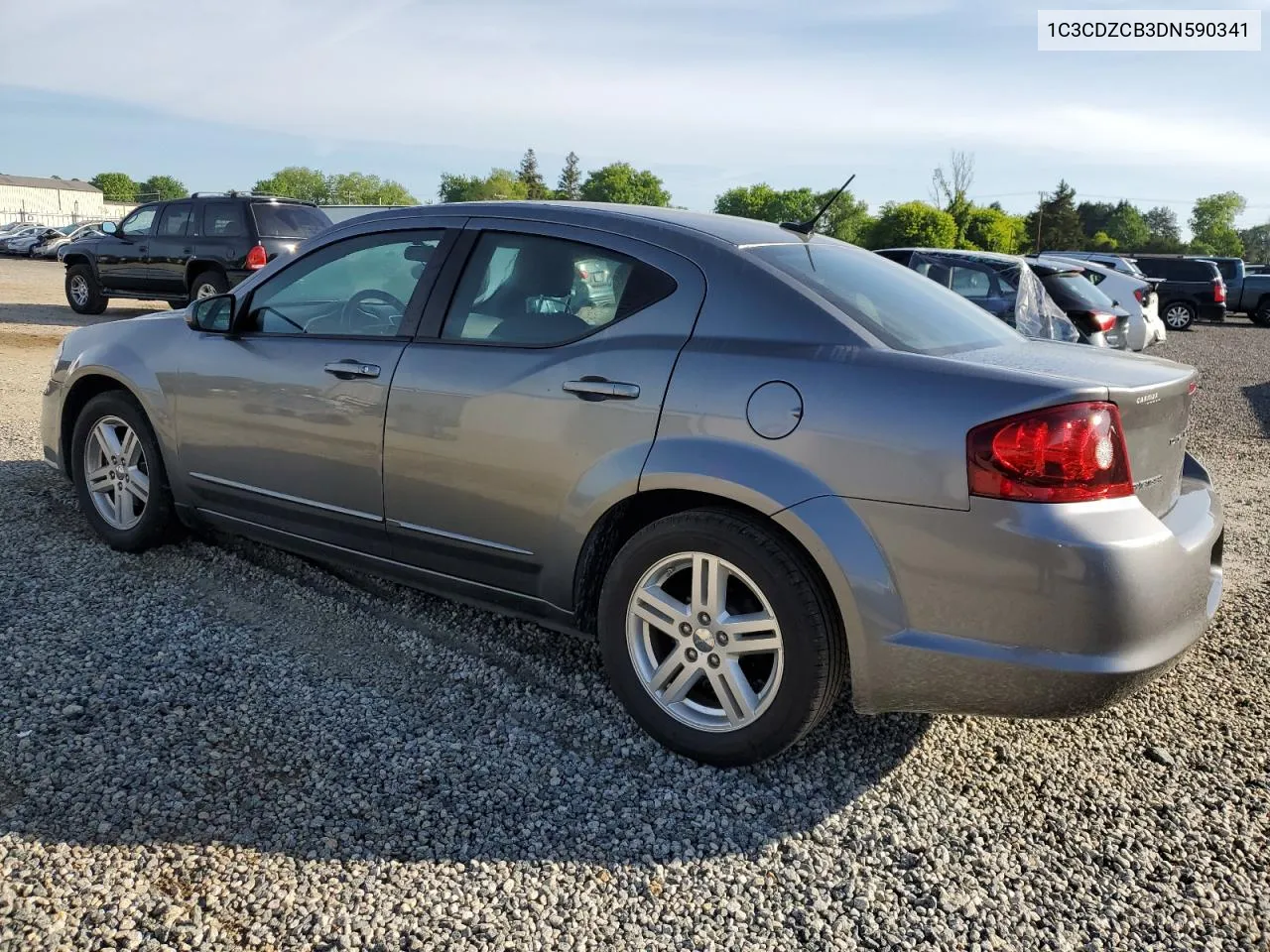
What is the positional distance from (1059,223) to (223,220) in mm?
84442

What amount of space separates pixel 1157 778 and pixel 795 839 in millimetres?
1195

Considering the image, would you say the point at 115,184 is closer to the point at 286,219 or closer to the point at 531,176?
the point at 531,176

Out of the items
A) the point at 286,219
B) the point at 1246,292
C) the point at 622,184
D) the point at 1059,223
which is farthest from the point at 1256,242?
the point at 286,219

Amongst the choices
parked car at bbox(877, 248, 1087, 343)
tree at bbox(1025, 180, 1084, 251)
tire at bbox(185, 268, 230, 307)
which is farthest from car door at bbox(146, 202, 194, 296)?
tree at bbox(1025, 180, 1084, 251)

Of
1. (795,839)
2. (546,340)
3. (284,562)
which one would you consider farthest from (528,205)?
(795,839)

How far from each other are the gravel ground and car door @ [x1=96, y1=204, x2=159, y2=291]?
1304 cm

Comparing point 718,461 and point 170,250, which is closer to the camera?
point 718,461

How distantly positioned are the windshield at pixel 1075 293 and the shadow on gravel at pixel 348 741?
34.8 ft

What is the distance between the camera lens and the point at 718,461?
9.87 ft

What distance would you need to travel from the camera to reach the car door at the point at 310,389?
12.6ft

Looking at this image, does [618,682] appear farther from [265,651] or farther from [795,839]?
[265,651]

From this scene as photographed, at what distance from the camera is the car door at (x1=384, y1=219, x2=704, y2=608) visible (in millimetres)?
3244

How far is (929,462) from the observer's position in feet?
8.93

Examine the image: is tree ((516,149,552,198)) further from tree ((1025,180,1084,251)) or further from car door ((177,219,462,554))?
car door ((177,219,462,554))
